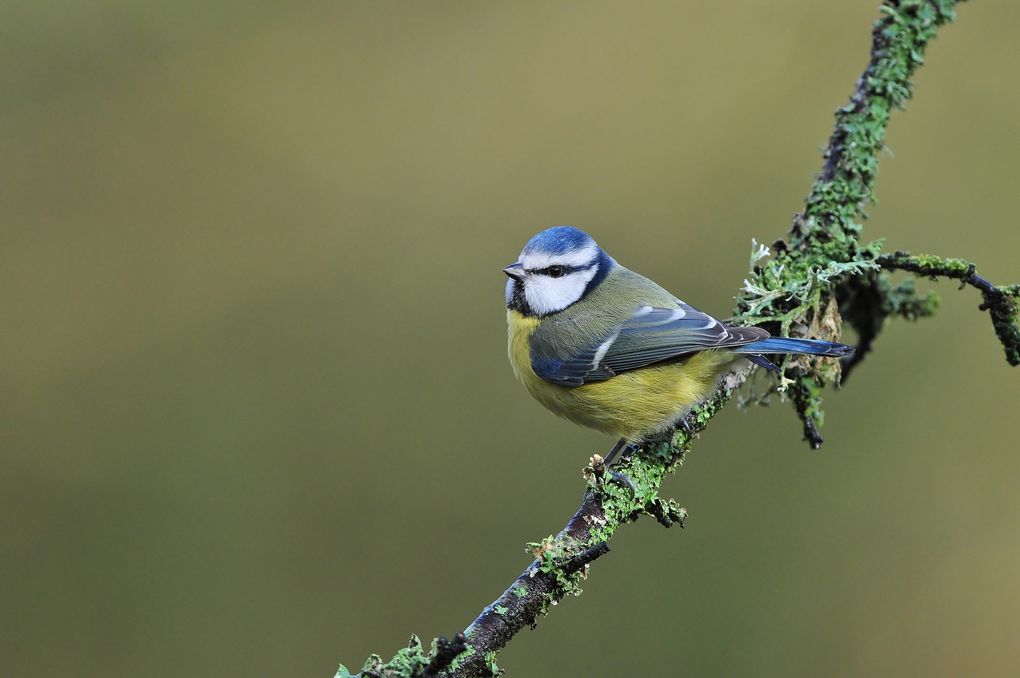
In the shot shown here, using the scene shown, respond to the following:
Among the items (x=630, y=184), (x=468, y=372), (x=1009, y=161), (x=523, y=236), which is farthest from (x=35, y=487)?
(x=1009, y=161)

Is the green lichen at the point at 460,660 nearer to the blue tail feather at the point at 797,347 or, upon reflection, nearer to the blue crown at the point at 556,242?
the blue tail feather at the point at 797,347

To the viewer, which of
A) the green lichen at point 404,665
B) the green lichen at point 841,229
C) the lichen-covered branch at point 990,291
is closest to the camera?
the green lichen at point 404,665

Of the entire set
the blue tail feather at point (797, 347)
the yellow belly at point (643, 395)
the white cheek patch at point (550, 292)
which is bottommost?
the blue tail feather at point (797, 347)

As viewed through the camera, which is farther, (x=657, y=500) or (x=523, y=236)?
(x=523, y=236)

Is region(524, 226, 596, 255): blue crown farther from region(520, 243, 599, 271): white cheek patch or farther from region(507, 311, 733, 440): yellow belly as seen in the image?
region(507, 311, 733, 440): yellow belly

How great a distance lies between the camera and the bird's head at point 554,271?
6.93 ft

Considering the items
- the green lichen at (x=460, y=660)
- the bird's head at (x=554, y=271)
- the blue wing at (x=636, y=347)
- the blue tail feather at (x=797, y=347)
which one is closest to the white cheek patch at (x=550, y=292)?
the bird's head at (x=554, y=271)

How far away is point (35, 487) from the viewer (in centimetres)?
281

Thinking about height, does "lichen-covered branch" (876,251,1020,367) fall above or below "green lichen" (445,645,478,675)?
above

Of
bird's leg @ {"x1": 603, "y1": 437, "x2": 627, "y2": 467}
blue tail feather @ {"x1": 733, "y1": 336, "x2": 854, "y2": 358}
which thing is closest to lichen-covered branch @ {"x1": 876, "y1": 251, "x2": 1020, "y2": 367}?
blue tail feather @ {"x1": 733, "y1": 336, "x2": 854, "y2": 358}

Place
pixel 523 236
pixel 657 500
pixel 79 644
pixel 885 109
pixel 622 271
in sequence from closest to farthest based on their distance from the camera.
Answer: pixel 657 500 → pixel 885 109 → pixel 622 271 → pixel 79 644 → pixel 523 236

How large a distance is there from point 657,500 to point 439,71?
87.2 inches

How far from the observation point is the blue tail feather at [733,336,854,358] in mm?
1654

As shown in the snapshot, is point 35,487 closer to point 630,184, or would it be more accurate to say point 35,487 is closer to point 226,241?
point 226,241
